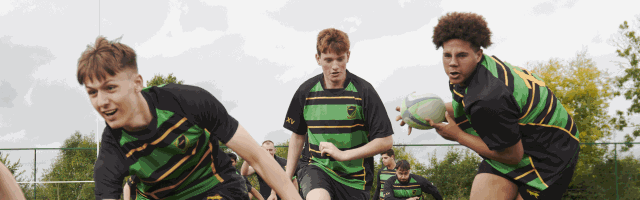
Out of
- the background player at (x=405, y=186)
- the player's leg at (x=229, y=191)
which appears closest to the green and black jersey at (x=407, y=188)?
the background player at (x=405, y=186)

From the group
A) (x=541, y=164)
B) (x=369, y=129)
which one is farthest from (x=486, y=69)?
(x=369, y=129)

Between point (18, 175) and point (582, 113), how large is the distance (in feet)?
90.7

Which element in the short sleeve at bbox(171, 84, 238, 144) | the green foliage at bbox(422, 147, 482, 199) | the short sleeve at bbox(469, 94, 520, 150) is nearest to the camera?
the short sleeve at bbox(171, 84, 238, 144)

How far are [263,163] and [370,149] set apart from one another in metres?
1.71

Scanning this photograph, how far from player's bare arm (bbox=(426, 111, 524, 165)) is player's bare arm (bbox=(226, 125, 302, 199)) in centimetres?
134

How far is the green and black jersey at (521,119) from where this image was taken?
2.90 m

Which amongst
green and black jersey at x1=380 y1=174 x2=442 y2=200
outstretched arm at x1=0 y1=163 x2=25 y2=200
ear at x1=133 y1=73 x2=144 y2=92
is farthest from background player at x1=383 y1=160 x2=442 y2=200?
outstretched arm at x1=0 y1=163 x2=25 y2=200

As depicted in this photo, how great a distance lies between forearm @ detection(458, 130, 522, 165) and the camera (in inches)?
123

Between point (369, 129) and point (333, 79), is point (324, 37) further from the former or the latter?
point (369, 129)

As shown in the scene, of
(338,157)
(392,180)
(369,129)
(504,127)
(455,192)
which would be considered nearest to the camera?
(504,127)

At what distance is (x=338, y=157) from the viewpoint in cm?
385

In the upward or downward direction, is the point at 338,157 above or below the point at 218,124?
below

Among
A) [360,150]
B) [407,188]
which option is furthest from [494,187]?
[407,188]

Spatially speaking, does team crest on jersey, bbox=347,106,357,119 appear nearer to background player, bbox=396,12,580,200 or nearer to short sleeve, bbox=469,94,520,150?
background player, bbox=396,12,580,200
